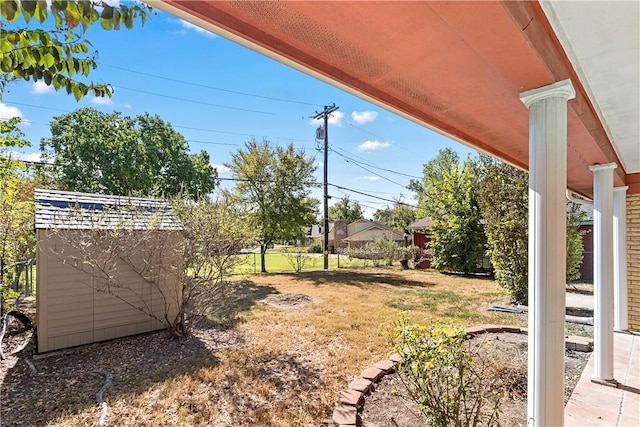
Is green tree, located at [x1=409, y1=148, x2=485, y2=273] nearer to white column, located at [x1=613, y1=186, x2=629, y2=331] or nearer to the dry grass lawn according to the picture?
the dry grass lawn

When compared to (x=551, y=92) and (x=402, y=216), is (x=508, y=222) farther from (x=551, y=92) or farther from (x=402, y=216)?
(x=402, y=216)

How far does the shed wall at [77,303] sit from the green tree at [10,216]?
0.86 meters

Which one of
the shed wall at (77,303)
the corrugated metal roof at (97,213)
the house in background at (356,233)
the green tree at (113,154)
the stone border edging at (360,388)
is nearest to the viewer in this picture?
the stone border edging at (360,388)

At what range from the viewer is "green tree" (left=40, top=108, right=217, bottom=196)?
53.0ft

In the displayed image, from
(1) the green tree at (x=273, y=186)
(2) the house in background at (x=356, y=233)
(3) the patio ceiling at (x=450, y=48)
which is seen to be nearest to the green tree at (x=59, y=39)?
(3) the patio ceiling at (x=450, y=48)

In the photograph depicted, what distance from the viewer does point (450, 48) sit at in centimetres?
140

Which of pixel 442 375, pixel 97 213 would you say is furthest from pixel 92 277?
pixel 442 375

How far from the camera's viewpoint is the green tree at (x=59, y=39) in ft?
4.16

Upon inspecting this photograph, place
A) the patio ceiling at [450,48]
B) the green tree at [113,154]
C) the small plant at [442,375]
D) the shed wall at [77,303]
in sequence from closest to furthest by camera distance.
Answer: the patio ceiling at [450,48] → the small plant at [442,375] → the shed wall at [77,303] → the green tree at [113,154]

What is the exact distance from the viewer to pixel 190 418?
9.60ft

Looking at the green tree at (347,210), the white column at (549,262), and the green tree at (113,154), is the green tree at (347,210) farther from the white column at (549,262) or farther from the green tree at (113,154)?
the white column at (549,262)

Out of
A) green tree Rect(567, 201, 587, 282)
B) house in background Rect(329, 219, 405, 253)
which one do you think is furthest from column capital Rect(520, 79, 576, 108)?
house in background Rect(329, 219, 405, 253)

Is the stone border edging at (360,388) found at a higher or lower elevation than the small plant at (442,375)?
lower

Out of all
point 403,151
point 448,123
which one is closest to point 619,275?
point 448,123
